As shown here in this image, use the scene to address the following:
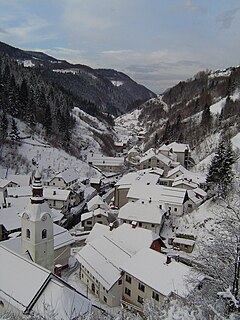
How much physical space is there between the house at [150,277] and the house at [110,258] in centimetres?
67

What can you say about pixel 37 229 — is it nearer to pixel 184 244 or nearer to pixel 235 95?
pixel 184 244

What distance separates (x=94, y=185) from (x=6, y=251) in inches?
1389

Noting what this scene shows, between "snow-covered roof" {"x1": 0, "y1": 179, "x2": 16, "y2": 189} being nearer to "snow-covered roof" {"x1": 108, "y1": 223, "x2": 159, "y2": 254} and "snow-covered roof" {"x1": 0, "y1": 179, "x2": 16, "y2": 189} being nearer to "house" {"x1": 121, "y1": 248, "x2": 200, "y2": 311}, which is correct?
"snow-covered roof" {"x1": 108, "y1": 223, "x2": 159, "y2": 254}

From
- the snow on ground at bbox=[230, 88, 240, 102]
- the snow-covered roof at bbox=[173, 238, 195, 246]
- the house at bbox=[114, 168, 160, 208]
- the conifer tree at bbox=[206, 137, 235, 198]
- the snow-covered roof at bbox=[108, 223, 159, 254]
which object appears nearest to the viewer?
the snow-covered roof at bbox=[108, 223, 159, 254]

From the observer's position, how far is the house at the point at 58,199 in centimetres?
4022

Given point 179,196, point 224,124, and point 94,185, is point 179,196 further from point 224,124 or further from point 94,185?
point 224,124

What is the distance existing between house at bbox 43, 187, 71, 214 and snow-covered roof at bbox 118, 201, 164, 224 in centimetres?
1086

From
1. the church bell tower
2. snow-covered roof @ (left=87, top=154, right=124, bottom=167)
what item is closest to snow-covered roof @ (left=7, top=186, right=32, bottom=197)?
the church bell tower

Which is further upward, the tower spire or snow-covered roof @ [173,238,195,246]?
the tower spire

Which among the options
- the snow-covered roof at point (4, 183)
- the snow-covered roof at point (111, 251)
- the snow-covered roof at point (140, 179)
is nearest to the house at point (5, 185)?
the snow-covered roof at point (4, 183)

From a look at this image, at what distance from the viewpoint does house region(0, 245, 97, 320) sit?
1430 centimetres

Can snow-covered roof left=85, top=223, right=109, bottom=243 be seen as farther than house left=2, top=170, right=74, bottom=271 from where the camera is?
Yes

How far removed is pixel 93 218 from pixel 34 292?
63.4 ft

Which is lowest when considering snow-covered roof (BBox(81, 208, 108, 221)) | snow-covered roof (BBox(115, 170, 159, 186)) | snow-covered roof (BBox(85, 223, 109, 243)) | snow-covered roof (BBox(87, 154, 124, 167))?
snow-covered roof (BBox(81, 208, 108, 221))
